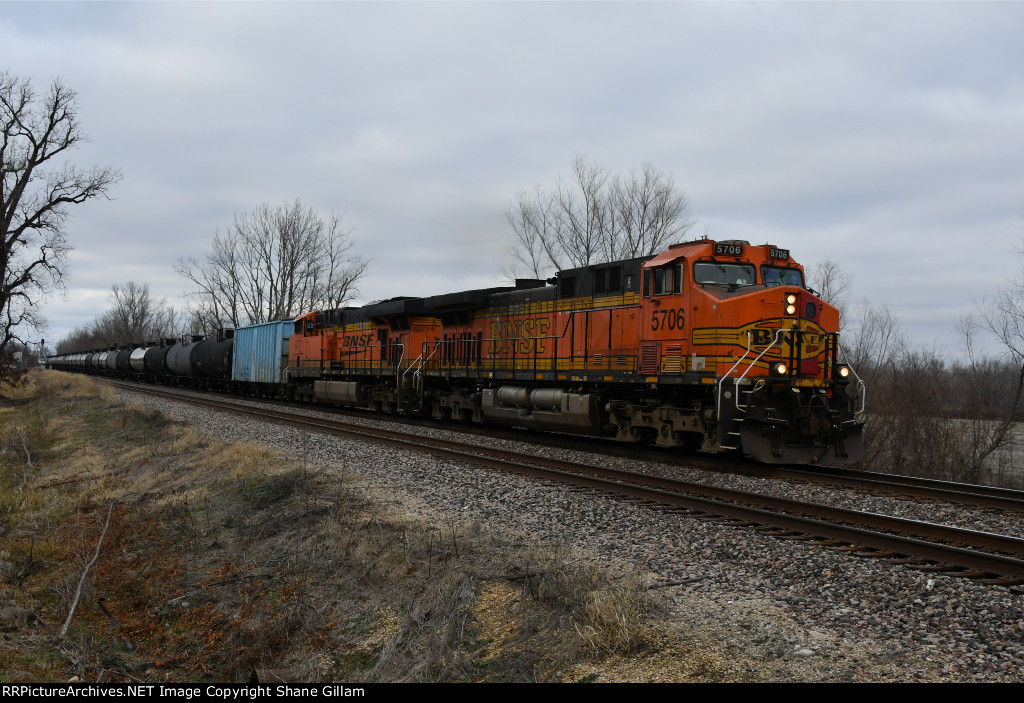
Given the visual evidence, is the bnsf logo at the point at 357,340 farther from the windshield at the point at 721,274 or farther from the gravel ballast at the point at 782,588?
the gravel ballast at the point at 782,588

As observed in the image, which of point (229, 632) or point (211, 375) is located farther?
point (211, 375)

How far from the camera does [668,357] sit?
40.7ft

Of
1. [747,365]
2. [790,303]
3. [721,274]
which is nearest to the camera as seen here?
[747,365]

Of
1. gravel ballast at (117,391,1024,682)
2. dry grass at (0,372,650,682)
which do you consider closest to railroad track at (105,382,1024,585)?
gravel ballast at (117,391,1024,682)

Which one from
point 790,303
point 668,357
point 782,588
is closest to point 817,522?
point 782,588

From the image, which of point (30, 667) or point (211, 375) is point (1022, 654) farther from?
point (211, 375)

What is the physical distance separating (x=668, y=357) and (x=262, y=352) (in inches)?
943

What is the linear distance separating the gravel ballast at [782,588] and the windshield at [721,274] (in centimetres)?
360

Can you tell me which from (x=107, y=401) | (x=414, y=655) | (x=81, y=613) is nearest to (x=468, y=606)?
(x=414, y=655)

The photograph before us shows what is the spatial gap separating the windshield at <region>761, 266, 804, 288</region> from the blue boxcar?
71.0 feet

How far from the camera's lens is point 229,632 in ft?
20.9

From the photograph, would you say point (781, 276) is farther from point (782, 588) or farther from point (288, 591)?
point (288, 591)

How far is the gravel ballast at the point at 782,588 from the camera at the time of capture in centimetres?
419

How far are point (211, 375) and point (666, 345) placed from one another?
103ft
